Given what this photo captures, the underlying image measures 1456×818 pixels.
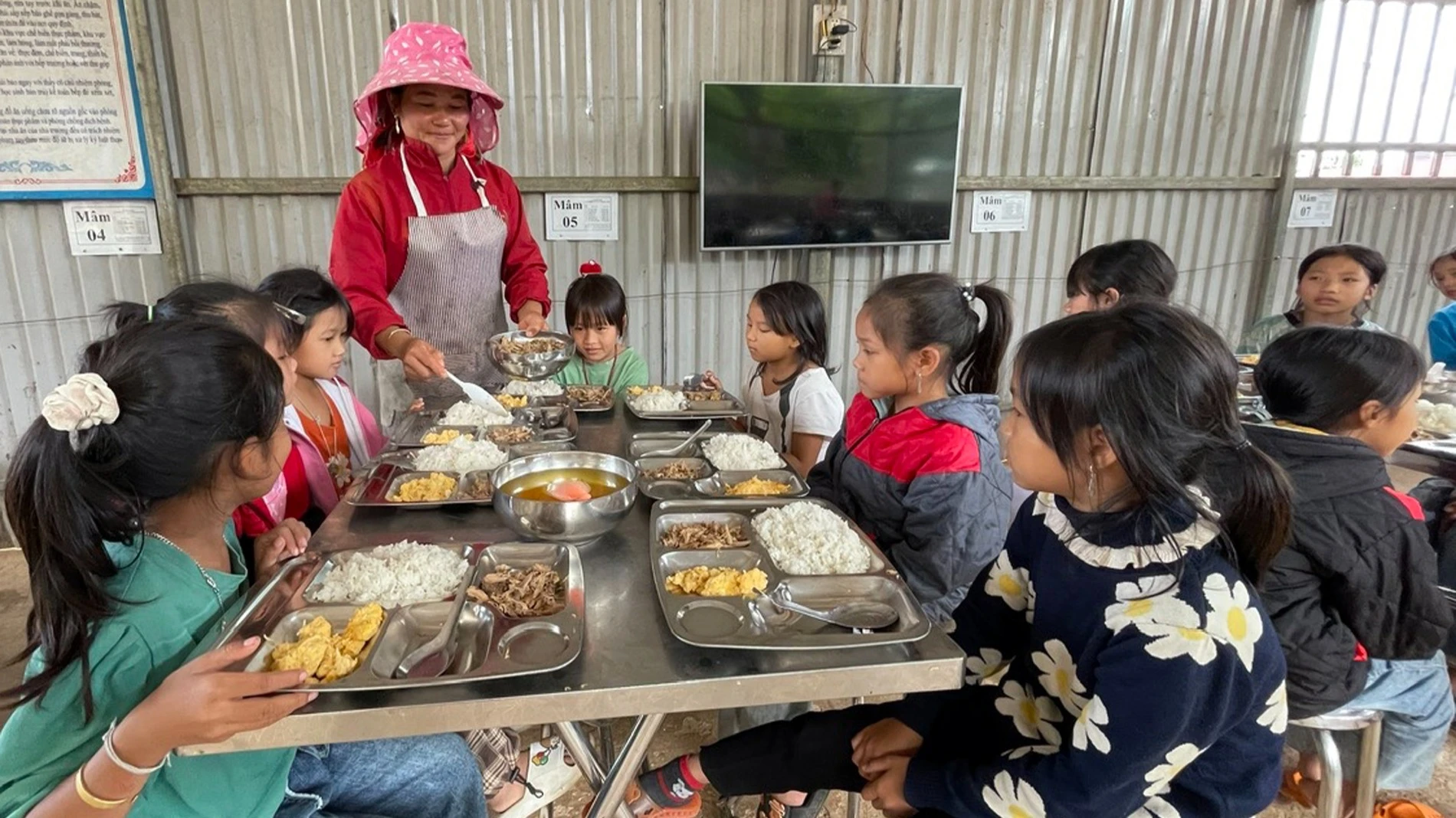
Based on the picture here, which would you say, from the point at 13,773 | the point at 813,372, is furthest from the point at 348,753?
the point at 813,372

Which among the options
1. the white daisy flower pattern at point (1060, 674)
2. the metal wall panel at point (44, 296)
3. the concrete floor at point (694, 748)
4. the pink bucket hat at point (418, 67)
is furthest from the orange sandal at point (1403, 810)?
the metal wall panel at point (44, 296)

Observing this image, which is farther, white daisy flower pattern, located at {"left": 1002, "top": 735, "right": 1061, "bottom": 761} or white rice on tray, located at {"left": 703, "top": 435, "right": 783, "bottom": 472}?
white rice on tray, located at {"left": 703, "top": 435, "right": 783, "bottom": 472}

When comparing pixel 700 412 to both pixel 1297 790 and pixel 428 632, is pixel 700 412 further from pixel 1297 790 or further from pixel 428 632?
pixel 1297 790

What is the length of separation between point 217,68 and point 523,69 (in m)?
1.34

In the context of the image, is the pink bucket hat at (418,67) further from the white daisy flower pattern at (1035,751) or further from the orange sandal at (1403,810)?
the orange sandal at (1403,810)

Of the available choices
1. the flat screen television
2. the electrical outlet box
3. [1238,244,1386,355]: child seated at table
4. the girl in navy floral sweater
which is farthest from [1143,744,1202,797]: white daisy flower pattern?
the electrical outlet box

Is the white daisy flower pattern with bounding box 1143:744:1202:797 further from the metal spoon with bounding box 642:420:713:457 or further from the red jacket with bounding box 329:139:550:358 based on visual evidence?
the red jacket with bounding box 329:139:550:358

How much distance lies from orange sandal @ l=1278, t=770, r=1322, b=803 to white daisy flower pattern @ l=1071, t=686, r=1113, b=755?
3.58 ft

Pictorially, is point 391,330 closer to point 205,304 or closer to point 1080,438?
point 205,304

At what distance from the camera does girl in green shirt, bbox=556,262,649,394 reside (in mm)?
2721

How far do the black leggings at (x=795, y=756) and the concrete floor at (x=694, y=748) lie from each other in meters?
0.66

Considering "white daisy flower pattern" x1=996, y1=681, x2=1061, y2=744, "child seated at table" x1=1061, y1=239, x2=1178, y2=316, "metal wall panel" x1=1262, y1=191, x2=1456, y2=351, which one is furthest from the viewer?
"metal wall panel" x1=1262, y1=191, x2=1456, y2=351

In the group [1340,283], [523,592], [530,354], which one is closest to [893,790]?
[523,592]

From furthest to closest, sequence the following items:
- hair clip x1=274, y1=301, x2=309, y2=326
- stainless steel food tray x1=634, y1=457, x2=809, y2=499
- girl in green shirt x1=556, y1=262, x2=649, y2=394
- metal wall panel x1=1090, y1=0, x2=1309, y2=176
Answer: metal wall panel x1=1090, y1=0, x2=1309, y2=176, girl in green shirt x1=556, y1=262, x2=649, y2=394, hair clip x1=274, y1=301, x2=309, y2=326, stainless steel food tray x1=634, y1=457, x2=809, y2=499
